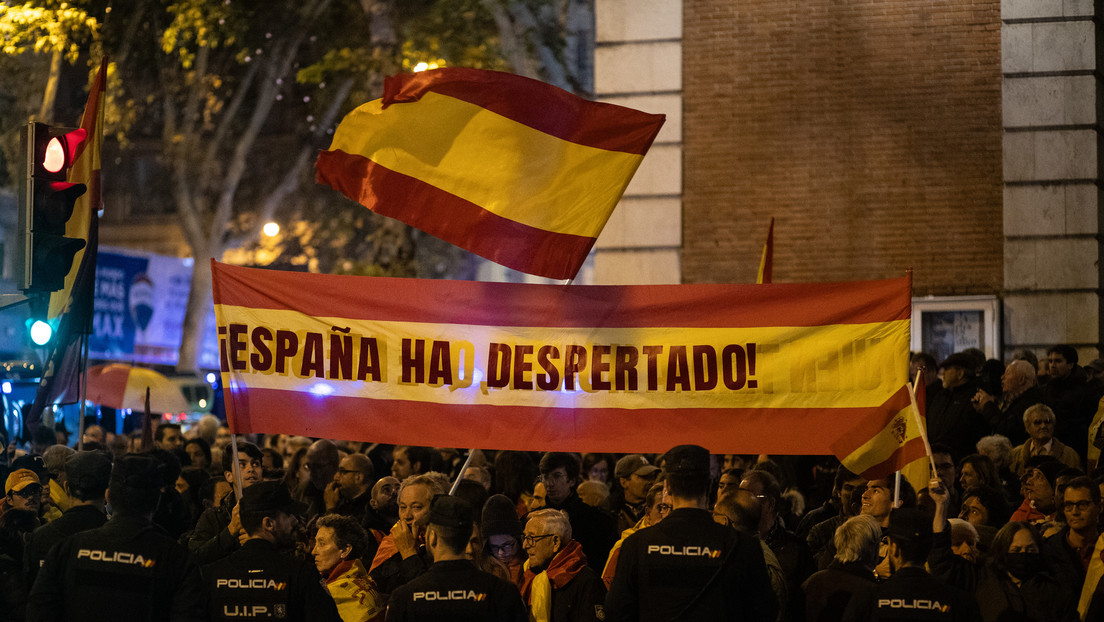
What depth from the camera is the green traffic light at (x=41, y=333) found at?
34.7 ft

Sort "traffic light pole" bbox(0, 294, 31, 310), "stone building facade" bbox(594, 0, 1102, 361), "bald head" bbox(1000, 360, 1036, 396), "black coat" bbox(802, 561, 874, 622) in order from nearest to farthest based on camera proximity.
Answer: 1. "black coat" bbox(802, 561, 874, 622)
2. "traffic light pole" bbox(0, 294, 31, 310)
3. "bald head" bbox(1000, 360, 1036, 396)
4. "stone building facade" bbox(594, 0, 1102, 361)

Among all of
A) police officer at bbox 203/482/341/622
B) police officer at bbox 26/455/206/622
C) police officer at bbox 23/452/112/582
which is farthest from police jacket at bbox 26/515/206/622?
police officer at bbox 23/452/112/582

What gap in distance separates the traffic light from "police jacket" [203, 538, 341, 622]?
13.0ft

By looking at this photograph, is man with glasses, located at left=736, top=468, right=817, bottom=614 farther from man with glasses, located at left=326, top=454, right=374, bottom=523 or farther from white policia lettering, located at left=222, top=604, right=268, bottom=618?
man with glasses, located at left=326, top=454, right=374, bottom=523

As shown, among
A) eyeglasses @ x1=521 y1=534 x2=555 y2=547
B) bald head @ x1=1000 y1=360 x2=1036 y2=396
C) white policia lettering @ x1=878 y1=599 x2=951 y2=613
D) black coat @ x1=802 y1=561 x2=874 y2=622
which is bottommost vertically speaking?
black coat @ x1=802 y1=561 x2=874 y2=622

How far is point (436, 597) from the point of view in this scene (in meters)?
5.68

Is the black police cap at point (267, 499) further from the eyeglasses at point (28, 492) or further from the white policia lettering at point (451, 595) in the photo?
the eyeglasses at point (28, 492)

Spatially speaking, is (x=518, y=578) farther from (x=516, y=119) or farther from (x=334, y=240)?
(x=334, y=240)

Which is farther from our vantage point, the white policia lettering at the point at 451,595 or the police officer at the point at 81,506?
the police officer at the point at 81,506

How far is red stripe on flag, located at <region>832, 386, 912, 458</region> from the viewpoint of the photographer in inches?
307

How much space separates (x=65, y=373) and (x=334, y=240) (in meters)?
25.2

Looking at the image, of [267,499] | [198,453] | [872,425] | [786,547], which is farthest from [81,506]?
[198,453]

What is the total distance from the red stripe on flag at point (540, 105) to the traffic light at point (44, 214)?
7.77ft

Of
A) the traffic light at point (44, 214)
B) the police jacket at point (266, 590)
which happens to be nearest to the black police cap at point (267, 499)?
the police jacket at point (266, 590)
